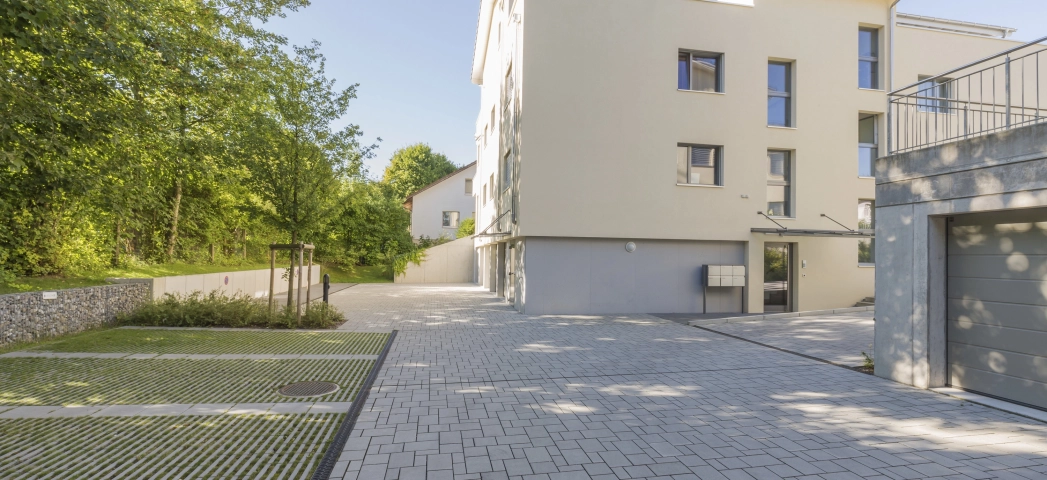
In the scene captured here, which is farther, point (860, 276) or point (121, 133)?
point (860, 276)

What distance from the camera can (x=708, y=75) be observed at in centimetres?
1547

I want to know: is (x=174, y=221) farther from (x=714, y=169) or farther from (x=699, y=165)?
(x=714, y=169)

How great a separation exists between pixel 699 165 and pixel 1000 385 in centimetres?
1007

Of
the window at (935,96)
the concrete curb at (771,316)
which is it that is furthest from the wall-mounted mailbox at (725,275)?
the window at (935,96)

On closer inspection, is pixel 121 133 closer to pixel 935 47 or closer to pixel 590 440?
pixel 590 440

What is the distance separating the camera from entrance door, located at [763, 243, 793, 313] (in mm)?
15719

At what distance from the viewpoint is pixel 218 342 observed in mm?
9711

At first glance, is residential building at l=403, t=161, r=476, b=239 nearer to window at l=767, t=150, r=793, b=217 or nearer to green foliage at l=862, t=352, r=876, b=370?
window at l=767, t=150, r=793, b=217

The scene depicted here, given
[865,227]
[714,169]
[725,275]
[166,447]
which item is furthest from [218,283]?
[865,227]

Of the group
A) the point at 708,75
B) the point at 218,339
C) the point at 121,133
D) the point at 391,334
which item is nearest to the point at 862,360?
the point at 391,334

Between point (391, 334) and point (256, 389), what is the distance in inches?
176

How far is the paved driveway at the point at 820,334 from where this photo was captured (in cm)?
909

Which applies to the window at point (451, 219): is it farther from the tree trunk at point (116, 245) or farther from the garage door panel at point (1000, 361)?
the garage door panel at point (1000, 361)

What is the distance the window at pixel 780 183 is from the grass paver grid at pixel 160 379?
1323cm
